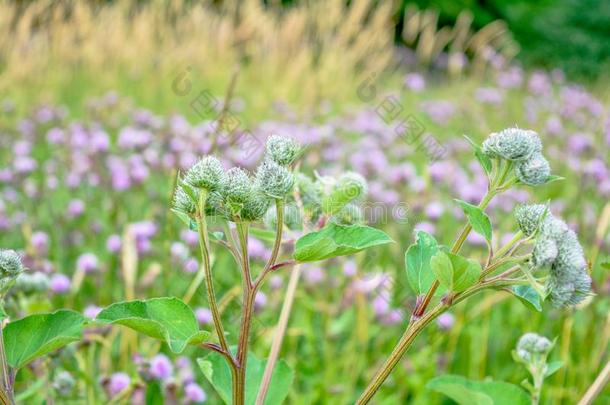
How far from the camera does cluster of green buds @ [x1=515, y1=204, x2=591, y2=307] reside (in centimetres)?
69

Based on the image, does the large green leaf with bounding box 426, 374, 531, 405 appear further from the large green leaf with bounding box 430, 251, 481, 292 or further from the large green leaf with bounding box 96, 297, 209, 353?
the large green leaf with bounding box 96, 297, 209, 353

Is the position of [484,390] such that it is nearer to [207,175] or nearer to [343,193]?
[343,193]

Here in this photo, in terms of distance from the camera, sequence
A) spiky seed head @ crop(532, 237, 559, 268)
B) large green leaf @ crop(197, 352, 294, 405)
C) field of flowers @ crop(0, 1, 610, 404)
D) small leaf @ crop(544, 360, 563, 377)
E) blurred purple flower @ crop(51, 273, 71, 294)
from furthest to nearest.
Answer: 1. blurred purple flower @ crop(51, 273, 71, 294)
2. small leaf @ crop(544, 360, 563, 377)
3. large green leaf @ crop(197, 352, 294, 405)
4. field of flowers @ crop(0, 1, 610, 404)
5. spiky seed head @ crop(532, 237, 559, 268)

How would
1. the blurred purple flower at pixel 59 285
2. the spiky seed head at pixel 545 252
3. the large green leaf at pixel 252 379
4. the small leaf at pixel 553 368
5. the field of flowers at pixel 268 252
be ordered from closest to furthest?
the spiky seed head at pixel 545 252 < the field of flowers at pixel 268 252 < the large green leaf at pixel 252 379 < the small leaf at pixel 553 368 < the blurred purple flower at pixel 59 285

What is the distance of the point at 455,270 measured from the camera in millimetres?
714

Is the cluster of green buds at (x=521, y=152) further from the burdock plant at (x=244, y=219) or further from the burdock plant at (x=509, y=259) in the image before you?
the burdock plant at (x=244, y=219)

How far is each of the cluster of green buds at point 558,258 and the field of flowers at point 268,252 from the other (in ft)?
0.04

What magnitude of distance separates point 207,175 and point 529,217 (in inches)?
14.0

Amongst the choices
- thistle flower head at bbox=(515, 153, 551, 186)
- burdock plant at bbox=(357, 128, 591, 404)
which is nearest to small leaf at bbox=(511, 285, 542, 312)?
burdock plant at bbox=(357, 128, 591, 404)

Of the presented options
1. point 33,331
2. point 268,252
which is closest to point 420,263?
point 33,331

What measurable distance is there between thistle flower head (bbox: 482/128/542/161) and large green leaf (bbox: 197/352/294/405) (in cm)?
42

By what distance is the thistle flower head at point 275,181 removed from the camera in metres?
0.75

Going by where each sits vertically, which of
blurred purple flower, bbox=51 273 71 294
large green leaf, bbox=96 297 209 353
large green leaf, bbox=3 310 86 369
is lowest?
blurred purple flower, bbox=51 273 71 294

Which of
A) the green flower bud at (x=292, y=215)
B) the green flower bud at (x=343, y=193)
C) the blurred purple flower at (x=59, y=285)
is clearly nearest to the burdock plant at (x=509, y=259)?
the green flower bud at (x=343, y=193)
